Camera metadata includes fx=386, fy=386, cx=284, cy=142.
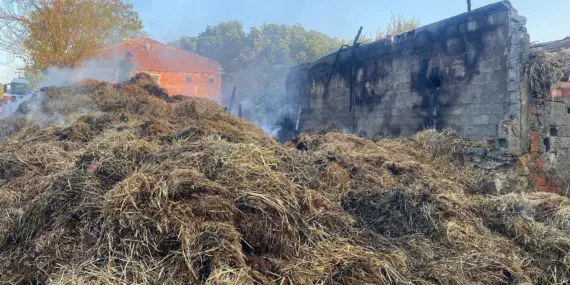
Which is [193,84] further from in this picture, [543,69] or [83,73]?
[543,69]

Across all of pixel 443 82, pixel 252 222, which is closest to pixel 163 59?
pixel 443 82

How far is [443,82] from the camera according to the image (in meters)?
6.99

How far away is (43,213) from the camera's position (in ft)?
10.5

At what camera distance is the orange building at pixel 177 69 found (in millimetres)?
29406

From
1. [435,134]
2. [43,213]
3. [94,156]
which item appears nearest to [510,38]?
[435,134]

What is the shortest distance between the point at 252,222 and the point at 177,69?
2941 centimetres

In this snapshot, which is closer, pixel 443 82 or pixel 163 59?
pixel 443 82


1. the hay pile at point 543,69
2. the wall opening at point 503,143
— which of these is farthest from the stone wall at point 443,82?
the hay pile at point 543,69

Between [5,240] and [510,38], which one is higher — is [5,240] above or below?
below

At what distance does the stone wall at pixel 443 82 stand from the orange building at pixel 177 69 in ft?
68.6

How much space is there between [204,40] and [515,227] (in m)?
40.0

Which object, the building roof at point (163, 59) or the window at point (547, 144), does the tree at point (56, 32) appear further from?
the window at point (547, 144)

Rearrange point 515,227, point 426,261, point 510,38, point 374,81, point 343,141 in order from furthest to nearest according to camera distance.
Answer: point 374,81, point 343,141, point 510,38, point 515,227, point 426,261

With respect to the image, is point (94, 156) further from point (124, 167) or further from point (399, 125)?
point (399, 125)
